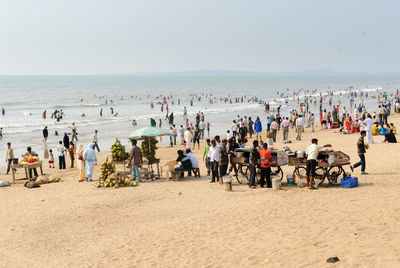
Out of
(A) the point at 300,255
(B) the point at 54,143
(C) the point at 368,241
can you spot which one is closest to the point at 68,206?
(A) the point at 300,255

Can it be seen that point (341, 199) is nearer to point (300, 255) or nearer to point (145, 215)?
point (300, 255)

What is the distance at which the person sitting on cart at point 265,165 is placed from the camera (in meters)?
12.4

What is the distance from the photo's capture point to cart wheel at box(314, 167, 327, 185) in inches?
493

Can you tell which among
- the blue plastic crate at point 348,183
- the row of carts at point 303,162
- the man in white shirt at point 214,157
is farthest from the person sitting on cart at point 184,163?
the blue plastic crate at point 348,183

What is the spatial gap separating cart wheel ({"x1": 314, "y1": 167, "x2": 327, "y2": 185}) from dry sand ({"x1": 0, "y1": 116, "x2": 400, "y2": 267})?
1.76 feet

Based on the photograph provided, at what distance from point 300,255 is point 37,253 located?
541 cm

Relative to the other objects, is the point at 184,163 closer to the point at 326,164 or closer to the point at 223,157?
the point at 223,157

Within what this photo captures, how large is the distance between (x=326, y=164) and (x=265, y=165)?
Answer: 1.77 m

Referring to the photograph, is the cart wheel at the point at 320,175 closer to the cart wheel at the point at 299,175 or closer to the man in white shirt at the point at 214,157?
the cart wheel at the point at 299,175

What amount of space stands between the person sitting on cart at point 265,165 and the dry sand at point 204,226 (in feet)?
1.42

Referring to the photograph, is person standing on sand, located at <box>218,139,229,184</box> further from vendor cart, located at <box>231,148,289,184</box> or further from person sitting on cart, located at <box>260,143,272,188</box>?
person sitting on cart, located at <box>260,143,272,188</box>

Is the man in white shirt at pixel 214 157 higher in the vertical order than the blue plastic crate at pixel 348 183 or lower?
higher

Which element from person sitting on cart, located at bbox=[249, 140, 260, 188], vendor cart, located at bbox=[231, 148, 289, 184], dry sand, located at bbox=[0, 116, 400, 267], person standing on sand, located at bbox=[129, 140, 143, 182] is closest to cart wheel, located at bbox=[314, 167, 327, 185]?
dry sand, located at bbox=[0, 116, 400, 267]

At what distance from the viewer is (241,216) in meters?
10.0
